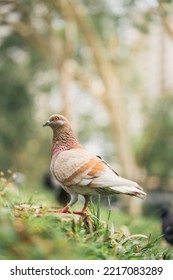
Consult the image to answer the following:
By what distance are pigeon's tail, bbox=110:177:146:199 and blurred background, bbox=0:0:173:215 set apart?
272 inches

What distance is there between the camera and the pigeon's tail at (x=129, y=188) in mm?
2936

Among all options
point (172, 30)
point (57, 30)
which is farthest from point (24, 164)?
point (172, 30)

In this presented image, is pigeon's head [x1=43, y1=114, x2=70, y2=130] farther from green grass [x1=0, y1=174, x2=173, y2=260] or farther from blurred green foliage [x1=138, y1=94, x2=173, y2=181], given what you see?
blurred green foliage [x1=138, y1=94, x2=173, y2=181]

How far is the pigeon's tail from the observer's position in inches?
116

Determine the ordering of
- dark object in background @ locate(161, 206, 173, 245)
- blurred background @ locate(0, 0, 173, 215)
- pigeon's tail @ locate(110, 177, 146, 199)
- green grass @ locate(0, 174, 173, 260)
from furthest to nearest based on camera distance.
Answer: blurred background @ locate(0, 0, 173, 215) → dark object in background @ locate(161, 206, 173, 245) → pigeon's tail @ locate(110, 177, 146, 199) → green grass @ locate(0, 174, 173, 260)

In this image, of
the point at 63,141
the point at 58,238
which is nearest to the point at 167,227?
the point at 63,141

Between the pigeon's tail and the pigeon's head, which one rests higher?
the pigeon's head

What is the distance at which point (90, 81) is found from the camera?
1511 cm

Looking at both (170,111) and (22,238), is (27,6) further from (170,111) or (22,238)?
(22,238)

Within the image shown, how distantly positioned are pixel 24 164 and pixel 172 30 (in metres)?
8.15

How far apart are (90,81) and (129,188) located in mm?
12231

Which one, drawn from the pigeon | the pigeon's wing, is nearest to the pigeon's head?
the pigeon

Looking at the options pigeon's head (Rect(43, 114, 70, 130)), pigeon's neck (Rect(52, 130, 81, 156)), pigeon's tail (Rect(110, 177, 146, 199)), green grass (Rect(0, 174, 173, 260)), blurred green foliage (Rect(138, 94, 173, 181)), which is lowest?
green grass (Rect(0, 174, 173, 260))

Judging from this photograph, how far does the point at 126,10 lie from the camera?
1302 cm
